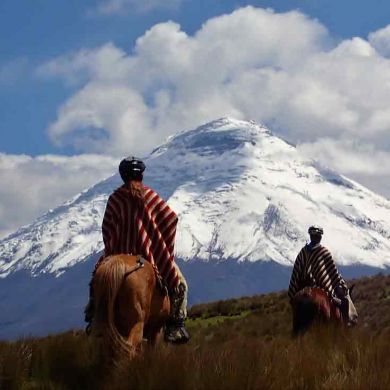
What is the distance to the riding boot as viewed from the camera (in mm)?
9695

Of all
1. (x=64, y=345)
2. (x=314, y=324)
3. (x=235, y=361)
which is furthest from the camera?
(x=314, y=324)

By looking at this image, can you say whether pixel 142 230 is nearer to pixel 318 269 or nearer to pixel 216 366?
pixel 216 366

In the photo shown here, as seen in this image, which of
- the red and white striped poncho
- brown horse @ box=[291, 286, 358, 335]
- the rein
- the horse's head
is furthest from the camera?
the horse's head

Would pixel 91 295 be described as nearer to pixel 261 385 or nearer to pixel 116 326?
pixel 116 326

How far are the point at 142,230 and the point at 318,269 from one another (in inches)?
231

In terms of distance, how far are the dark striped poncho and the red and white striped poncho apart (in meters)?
5.45

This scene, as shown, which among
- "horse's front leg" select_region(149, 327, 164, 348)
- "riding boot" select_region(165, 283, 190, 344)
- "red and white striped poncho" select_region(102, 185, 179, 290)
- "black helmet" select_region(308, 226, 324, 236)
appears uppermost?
"black helmet" select_region(308, 226, 324, 236)

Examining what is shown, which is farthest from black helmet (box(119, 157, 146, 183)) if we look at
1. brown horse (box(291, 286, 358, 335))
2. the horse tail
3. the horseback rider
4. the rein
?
brown horse (box(291, 286, 358, 335))

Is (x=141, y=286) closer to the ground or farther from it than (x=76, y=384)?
farther from it

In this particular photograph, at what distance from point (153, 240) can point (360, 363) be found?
104 inches

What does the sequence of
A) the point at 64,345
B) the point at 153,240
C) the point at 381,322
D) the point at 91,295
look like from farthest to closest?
the point at 381,322 → the point at 64,345 → the point at 153,240 → the point at 91,295

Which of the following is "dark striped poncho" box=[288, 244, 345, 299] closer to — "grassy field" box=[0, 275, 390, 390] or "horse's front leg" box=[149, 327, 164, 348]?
"grassy field" box=[0, 275, 390, 390]

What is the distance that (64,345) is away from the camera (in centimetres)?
1041

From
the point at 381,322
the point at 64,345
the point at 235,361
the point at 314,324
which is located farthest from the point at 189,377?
the point at 381,322
